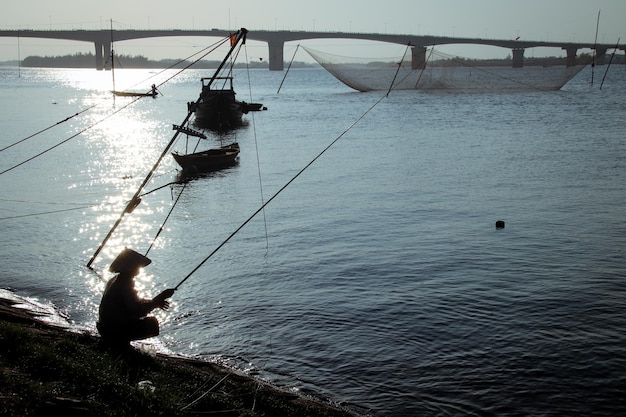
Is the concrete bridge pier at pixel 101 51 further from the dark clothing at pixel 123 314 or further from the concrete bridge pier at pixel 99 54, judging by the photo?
the dark clothing at pixel 123 314

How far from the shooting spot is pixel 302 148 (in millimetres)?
42344

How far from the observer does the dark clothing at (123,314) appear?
28.7 feet

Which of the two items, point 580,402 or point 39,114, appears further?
point 39,114

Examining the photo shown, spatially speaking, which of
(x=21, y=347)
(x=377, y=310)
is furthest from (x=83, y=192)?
(x=21, y=347)

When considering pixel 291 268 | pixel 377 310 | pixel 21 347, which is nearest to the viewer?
pixel 21 347

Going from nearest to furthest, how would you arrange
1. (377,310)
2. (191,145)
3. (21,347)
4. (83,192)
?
(21,347)
(377,310)
(83,192)
(191,145)

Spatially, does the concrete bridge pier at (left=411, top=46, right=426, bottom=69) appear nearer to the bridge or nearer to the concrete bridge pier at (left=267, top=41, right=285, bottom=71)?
the bridge

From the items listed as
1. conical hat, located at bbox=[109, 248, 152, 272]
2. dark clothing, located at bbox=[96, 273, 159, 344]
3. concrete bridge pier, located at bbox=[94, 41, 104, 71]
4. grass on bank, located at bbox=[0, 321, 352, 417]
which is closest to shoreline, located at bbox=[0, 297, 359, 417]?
grass on bank, located at bbox=[0, 321, 352, 417]

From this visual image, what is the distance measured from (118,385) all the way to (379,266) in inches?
372

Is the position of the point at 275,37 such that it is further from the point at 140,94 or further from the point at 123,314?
the point at 123,314

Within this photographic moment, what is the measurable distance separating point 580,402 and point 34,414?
270 inches

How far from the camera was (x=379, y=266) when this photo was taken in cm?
1591

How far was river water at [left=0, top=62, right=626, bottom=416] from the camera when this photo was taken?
1010cm

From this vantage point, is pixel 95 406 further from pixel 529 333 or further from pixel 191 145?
pixel 191 145
